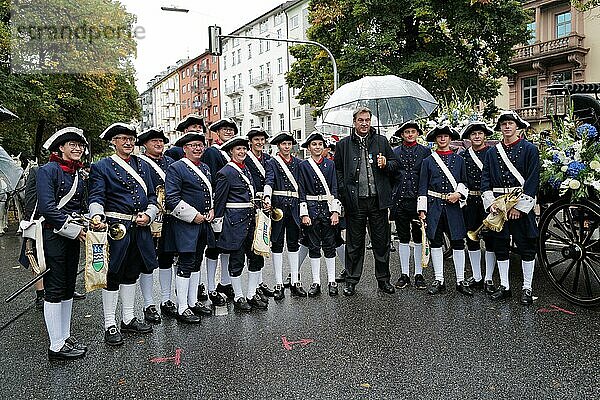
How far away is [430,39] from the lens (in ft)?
59.6

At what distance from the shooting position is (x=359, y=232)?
683 centimetres

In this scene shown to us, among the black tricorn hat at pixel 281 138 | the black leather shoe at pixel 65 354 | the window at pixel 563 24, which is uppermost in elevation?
the window at pixel 563 24

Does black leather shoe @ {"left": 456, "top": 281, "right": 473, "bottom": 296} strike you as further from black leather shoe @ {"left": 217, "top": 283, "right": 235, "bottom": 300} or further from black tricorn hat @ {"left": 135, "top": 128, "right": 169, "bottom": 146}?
black tricorn hat @ {"left": 135, "top": 128, "right": 169, "bottom": 146}

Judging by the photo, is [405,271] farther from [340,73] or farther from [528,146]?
[340,73]

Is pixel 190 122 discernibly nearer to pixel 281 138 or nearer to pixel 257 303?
pixel 281 138

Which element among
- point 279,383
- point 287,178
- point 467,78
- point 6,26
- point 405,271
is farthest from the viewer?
point 467,78

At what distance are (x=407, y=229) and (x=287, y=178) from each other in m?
1.80

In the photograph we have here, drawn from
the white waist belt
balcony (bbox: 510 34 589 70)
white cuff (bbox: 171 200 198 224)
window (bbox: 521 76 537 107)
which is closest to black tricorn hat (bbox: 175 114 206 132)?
the white waist belt

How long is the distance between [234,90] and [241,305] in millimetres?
62166

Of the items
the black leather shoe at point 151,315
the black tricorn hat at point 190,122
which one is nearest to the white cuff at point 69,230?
the black leather shoe at point 151,315

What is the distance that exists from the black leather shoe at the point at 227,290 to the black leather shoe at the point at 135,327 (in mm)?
1272

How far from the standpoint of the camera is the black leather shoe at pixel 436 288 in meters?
6.57

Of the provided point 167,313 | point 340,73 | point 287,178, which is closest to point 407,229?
point 287,178

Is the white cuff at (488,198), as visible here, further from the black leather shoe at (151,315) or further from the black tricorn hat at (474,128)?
the black leather shoe at (151,315)
